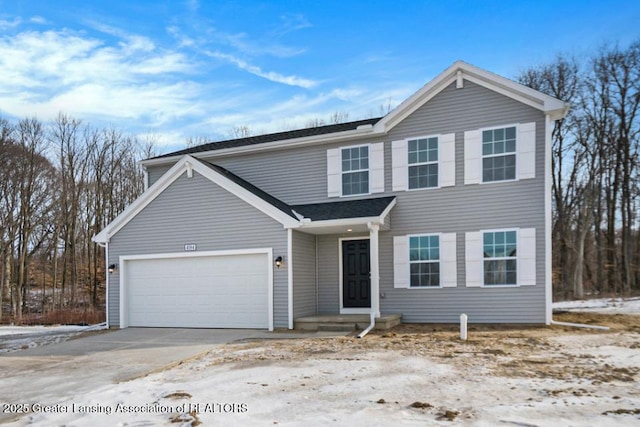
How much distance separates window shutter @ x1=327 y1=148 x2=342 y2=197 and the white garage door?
2.74 metres

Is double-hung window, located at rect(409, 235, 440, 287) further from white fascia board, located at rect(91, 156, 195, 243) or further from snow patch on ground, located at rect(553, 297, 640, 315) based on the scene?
white fascia board, located at rect(91, 156, 195, 243)

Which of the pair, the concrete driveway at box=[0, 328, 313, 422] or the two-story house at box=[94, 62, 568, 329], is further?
the two-story house at box=[94, 62, 568, 329]

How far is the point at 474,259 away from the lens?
11234 mm

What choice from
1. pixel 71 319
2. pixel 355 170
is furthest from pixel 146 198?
pixel 71 319

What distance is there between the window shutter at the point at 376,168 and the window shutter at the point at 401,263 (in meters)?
1.47

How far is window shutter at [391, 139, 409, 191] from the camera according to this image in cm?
1199

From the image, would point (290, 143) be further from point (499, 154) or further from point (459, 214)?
point (499, 154)

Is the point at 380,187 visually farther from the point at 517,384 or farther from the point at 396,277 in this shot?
the point at 517,384

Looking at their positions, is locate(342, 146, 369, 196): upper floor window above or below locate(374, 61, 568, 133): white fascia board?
below

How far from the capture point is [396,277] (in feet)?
38.8

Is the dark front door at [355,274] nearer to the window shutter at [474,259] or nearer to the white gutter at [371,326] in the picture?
the white gutter at [371,326]

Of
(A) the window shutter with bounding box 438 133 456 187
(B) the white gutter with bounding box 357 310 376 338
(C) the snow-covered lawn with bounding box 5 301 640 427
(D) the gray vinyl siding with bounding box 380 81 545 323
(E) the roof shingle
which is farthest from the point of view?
(E) the roof shingle

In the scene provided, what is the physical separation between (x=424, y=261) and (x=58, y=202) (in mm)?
20568

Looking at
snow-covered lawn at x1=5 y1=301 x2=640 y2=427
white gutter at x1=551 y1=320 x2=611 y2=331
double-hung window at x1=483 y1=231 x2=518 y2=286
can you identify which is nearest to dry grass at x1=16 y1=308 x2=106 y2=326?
snow-covered lawn at x1=5 y1=301 x2=640 y2=427
